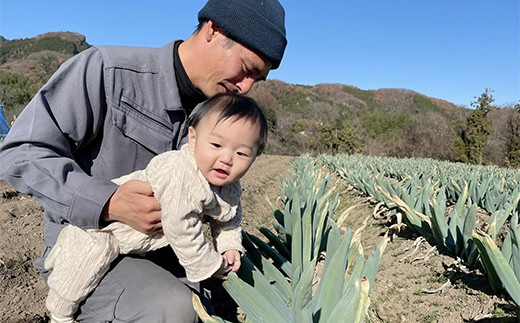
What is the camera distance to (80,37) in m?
73.6

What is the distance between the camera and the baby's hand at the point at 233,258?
134 cm

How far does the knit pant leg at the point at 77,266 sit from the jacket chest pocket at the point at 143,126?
373mm

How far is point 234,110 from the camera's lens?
3.88 ft

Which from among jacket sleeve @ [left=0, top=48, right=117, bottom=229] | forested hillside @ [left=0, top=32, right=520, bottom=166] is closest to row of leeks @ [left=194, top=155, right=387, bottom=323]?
jacket sleeve @ [left=0, top=48, right=117, bottom=229]

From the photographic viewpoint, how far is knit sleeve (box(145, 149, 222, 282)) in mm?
1170

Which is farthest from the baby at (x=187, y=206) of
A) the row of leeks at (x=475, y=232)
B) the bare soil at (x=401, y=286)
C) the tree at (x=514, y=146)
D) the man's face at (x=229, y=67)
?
the tree at (x=514, y=146)

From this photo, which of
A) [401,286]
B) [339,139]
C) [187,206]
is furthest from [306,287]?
[339,139]

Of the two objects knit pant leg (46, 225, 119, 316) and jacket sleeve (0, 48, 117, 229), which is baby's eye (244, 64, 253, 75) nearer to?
jacket sleeve (0, 48, 117, 229)

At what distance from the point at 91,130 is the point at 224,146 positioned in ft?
1.79

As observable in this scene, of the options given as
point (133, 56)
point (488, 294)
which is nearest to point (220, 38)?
point (133, 56)

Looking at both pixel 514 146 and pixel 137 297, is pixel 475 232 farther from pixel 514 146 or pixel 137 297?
pixel 514 146

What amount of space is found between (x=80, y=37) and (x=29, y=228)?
80833mm

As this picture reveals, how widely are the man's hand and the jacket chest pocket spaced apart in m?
0.28

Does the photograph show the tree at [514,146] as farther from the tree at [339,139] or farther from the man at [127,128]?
the man at [127,128]
